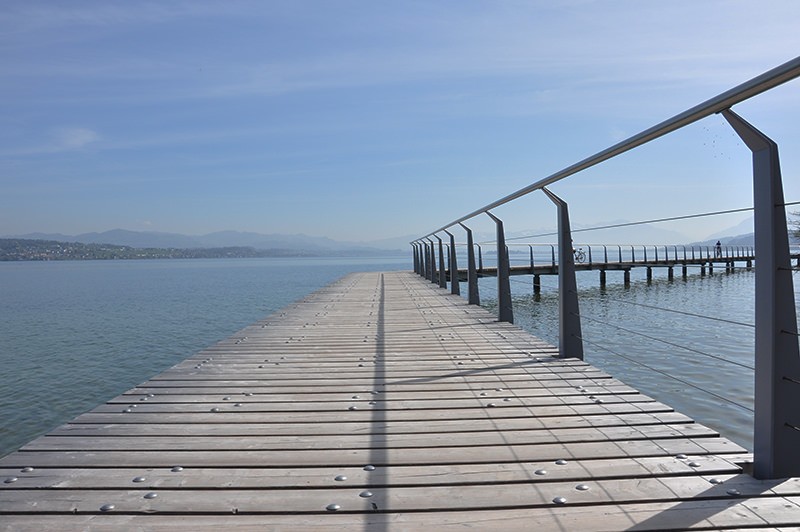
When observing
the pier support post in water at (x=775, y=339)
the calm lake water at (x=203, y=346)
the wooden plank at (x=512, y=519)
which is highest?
the pier support post in water at (x=775, y=339)

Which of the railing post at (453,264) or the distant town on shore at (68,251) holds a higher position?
the distant town on shore at (68,251)

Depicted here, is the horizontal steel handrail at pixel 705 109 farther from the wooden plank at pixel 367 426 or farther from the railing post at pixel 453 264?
the railing post at pixel 453 264

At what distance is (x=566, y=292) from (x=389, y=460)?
6.19ft

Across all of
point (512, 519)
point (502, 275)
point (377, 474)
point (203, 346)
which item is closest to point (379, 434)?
point (377, 474)

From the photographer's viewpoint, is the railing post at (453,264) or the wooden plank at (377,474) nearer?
the wooden plank at (377,474)

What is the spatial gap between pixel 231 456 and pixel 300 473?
0.97 ft

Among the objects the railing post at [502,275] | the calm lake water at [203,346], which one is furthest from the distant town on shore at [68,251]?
the railing post at [502,275]

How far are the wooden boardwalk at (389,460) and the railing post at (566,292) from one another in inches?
10.5

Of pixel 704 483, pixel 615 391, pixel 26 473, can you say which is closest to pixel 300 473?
pixel 26 473

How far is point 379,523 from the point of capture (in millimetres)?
1419

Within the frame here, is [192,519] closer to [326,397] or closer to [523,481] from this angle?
[523,481]

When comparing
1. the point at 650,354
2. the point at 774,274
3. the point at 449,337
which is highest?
the point at 774,274

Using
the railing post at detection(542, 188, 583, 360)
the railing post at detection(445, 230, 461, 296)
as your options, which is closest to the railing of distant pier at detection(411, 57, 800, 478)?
the railing post at detection(542, 188, 583, 360)

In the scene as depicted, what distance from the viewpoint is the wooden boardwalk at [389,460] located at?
1455 millimetres
